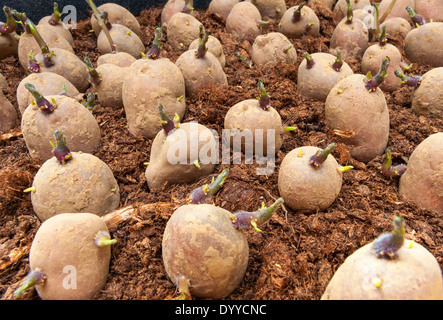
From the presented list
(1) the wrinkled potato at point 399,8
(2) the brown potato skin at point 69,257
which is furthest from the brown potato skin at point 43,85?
(1) the wrinkled potato at point 399,8

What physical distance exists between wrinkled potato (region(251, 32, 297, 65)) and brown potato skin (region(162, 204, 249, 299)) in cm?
142

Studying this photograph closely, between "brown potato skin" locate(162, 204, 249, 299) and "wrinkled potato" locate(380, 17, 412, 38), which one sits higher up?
"wrinkled potato" locate(380, 17, 412, 38)

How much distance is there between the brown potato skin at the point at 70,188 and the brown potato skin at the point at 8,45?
143cm

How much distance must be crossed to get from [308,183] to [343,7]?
2033mm

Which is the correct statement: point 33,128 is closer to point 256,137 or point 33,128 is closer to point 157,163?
point 157,163

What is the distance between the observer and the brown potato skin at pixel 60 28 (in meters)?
2.27

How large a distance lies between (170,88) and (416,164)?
1.14m

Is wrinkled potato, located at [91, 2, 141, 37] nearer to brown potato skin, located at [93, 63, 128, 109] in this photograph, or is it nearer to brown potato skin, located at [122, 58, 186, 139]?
brown potato skin, located at [93, 63, 128, 109]

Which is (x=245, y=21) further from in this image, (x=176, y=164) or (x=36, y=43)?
(x=176, y=164)

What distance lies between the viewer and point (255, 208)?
1344mm

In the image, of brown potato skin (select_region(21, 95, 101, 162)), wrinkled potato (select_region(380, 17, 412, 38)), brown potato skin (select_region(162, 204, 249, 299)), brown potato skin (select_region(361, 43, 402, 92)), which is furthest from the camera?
wrinkled potato (select_region(380, 17, 412, 38))

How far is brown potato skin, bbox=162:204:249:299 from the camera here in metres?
1.00

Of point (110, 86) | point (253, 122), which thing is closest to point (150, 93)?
point (110, 86)

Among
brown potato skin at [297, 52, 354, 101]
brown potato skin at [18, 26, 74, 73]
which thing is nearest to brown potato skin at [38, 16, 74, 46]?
brown potato skin at [18, 26, 74, 73]
